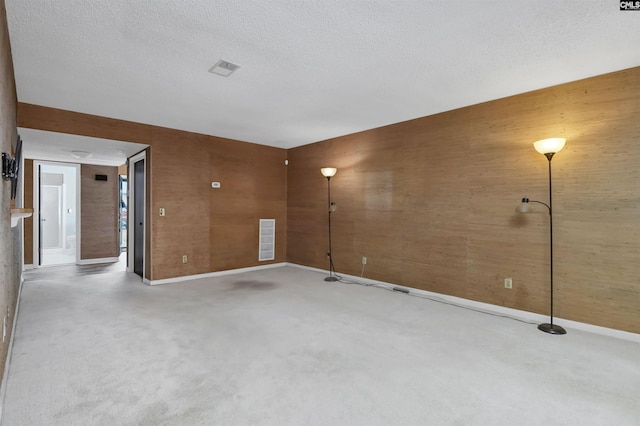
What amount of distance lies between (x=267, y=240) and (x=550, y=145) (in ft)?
16.5

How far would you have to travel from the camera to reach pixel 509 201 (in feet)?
12.3

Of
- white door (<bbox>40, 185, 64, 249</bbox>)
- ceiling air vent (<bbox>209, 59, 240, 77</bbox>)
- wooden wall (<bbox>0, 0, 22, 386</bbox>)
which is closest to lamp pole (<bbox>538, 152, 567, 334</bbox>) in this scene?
ceiling air vent (<bbox>209, 59, 240, 77</bbox>)

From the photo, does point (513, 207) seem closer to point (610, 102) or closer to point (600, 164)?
point (600, 164)

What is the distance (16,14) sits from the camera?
2186mm

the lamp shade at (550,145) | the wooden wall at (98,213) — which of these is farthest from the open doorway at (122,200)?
the lamp shade at (550,145)

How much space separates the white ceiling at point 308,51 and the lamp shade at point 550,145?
0.67 metres

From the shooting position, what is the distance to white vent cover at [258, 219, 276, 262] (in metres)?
6.52

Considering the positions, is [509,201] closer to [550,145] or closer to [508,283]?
[550,145]

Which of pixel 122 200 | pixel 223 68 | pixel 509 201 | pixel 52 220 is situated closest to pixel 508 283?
pixel 509 201

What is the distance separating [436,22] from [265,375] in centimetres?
291

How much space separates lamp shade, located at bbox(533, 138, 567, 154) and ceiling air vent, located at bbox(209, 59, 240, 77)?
10.4ft

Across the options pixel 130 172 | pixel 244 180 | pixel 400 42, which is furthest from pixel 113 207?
pixel 400 42

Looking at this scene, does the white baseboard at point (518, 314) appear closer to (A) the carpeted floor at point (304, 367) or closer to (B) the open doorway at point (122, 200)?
(A) the carpeted floor at point (304, 367)

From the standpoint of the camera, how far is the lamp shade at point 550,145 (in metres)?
3.16
